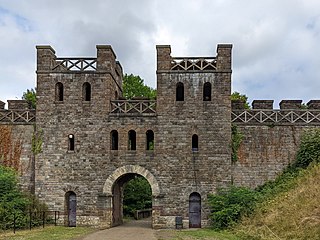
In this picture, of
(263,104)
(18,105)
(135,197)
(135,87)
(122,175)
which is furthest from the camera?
(135,87)

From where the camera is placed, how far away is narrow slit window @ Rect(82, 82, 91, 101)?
28244 mm

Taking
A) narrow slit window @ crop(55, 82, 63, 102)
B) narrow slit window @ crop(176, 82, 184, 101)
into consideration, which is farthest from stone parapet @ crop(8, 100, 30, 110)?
narrow slit window @ crop(176, 82, 184, 101)

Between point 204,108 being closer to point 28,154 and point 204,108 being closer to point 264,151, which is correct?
point 264,151

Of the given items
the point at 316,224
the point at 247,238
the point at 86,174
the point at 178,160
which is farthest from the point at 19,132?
the point at 316,224

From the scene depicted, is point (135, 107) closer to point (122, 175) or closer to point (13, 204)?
point (122, 175)

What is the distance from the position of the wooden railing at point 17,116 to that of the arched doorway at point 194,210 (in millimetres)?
10823

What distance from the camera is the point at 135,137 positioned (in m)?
28.5

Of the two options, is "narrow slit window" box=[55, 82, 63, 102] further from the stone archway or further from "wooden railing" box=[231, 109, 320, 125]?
"wooden railing" box=[231, 109, 320, 125]

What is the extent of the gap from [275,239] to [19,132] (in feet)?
57.2

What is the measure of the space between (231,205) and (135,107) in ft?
26.7

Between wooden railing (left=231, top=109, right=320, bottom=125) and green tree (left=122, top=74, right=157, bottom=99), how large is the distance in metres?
21.1

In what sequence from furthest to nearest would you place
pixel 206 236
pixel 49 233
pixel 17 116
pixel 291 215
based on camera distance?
pixel 17 116, pixel 49 233, pixel 206 236, pixel 291 215

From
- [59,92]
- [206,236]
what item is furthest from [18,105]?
[206,236]

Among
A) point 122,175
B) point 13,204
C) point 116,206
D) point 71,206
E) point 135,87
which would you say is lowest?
point 116,206
